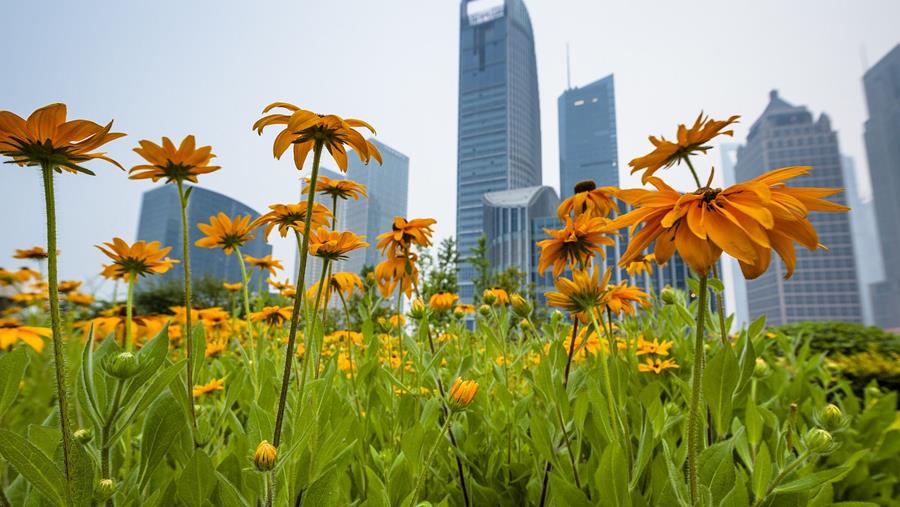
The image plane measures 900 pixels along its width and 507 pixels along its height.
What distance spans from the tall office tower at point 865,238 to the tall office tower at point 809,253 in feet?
28.2

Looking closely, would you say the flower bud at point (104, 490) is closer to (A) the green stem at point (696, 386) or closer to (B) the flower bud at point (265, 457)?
(B) the flower bud at point (265, 457)

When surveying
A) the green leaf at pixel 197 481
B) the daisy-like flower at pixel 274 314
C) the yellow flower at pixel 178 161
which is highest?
the yellow flower at pixel 178 161

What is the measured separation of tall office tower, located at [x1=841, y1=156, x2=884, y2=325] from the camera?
93.7 m

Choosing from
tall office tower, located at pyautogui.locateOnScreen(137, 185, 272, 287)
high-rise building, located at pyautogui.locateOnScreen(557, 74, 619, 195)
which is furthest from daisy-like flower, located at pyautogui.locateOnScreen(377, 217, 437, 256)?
high-rise building, located at pyautogui.locateOnScreen(557, 74, 619, 195)

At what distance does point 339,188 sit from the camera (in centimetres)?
90

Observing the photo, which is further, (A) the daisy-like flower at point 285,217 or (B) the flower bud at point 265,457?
(A) the daisy-like flower at point 285,217

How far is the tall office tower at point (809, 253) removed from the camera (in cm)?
7919

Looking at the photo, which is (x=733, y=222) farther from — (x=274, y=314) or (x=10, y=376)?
(x=274, y=314)

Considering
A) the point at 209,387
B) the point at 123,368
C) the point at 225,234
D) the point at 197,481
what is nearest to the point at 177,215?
the point at 209,387

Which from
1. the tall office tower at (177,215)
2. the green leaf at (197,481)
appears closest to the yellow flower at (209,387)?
the green leaf at (197,481)

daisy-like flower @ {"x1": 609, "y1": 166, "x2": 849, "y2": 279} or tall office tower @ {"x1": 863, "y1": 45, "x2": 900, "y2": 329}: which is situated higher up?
tall office tower @ {"x1": 863, "y1": 45, "x2": 900, "y2": 329}

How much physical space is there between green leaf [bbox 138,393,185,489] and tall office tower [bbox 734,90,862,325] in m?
94.2

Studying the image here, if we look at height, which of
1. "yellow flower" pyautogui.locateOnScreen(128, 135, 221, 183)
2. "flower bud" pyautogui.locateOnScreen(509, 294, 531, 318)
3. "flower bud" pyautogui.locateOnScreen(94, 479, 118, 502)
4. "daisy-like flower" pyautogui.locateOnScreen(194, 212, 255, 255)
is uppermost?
"yellow flower" pyautogui.locateOnScreen(128, 135, 221, 183)

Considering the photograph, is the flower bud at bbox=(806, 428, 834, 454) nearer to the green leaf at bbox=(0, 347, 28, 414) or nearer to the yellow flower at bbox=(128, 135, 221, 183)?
the yellow flower at bbox=(128, 135, 221, 183)
